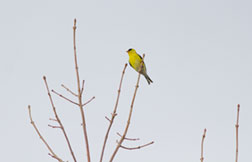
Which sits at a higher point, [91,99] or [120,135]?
[91,99]

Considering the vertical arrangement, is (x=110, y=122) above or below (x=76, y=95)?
below

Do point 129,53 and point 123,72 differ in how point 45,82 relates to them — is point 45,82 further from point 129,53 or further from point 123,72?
point 129,53

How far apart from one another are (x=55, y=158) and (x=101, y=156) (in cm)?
42

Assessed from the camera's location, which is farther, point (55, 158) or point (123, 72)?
point (123, 72)

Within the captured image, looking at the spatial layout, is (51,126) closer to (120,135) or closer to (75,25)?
(120,135)

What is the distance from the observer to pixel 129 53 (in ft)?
36.9

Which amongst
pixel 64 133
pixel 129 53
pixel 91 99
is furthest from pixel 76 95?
pixel 129 53

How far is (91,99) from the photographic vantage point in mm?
2908

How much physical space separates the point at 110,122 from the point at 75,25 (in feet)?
2.85

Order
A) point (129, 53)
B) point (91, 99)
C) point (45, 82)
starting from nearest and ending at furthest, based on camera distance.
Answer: point (45, 82) → point (91, 99) → point (129, 53)

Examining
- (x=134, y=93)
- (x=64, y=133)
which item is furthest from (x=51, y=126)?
(x=134, y=93)

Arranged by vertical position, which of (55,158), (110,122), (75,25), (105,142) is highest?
(75,25)

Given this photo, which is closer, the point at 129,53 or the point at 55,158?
the point at 55,158

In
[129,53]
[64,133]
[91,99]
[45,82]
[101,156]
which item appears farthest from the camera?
[129,53]
